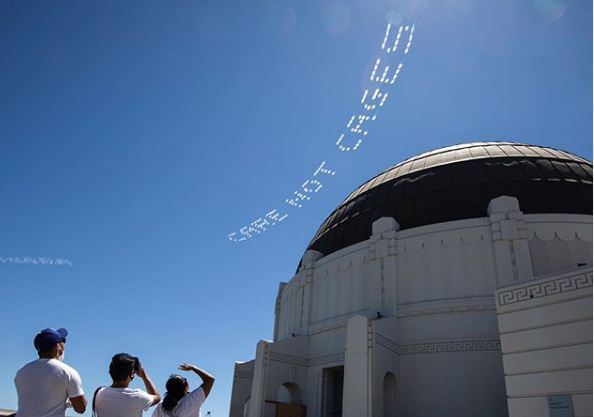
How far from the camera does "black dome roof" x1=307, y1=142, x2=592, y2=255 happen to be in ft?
52.8

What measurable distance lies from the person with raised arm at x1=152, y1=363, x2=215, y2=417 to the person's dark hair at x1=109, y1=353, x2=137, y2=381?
0.35m

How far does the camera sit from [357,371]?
495 inches

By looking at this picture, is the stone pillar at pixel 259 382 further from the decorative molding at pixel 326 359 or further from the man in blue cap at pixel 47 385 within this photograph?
the man in blue cap at pixel 47 385

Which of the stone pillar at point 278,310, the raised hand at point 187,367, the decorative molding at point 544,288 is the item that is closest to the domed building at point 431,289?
the decorative molding at point 544,288

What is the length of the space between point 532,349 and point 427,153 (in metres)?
14.6

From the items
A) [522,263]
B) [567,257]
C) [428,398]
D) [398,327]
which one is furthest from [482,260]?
[428,398]

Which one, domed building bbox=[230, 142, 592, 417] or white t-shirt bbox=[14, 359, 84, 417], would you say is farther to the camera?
domed building bbox=[230, 142, 592, 417]

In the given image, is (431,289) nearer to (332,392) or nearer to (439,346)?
(439,346)

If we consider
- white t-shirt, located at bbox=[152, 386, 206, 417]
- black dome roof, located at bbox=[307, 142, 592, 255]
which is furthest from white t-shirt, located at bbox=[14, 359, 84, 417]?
black dome roof, located at bbox=[307, 142, 592, 255]

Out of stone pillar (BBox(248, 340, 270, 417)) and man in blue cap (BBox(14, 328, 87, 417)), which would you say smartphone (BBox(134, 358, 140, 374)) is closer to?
man in blue cap (BBox(14, 328, 87, 417))

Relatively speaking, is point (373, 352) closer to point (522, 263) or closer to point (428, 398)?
point (428, 398)

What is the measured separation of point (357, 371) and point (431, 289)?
4.20 metres

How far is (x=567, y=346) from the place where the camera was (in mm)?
7625

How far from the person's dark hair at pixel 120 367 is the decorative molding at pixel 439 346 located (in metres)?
10.9
